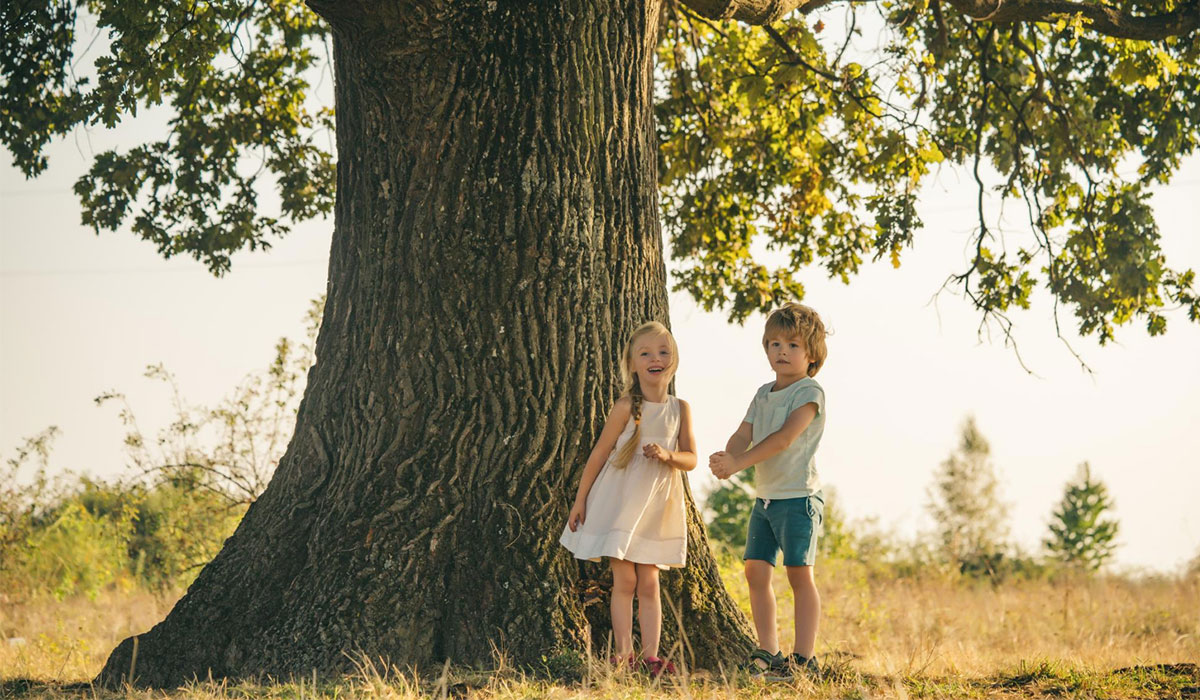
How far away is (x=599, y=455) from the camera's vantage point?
5832 millimetres

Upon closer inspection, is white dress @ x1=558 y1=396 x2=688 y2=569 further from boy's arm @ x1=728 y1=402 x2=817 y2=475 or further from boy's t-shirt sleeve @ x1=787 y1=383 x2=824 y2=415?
boy's t-shirt sleeve @ x1=787 y1=383 x2=824 y2=415

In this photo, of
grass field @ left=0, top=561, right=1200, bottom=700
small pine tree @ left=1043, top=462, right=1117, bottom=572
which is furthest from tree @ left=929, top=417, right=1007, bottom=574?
grass field @ left=0, top=561, right=1200, bottom=700

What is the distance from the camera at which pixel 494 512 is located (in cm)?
595

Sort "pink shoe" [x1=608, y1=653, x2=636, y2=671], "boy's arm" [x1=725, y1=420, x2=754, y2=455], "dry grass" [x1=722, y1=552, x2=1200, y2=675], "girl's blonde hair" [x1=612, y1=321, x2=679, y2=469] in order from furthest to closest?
"dry grass" [x1=722, y1=552, x2=1200, y2=675] → "boy's arm" [x1=725, y1=420, x2=754, y2=455] → "girl's blonde hair" [x1=612, y1=321, x2=679, y2=469] → "pink shoe" [x1=608, y1=653, x2=636, y2=671]

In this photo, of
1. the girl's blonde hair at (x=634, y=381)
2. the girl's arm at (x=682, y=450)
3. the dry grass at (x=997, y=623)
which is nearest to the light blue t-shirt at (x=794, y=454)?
the girl's arm at (x=682, y=450)

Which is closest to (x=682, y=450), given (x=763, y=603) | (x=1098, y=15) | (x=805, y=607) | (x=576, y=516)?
(x=576, y=516)

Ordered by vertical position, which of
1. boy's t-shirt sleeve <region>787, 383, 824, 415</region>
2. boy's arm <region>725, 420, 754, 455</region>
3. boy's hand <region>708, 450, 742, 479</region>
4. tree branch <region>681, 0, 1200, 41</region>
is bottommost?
boy's hand <region>708, 450, 742, 479</region>

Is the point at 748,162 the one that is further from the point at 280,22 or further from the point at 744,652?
the point at 744,652

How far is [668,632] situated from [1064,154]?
7426 mm

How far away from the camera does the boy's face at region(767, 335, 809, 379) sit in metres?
5.93

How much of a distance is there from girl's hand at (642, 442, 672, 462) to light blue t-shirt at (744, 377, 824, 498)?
0.54m

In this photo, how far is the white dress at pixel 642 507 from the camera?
569cm

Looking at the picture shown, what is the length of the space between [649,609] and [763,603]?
60cm

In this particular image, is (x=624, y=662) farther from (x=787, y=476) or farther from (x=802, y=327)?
(x=802, y=327)
